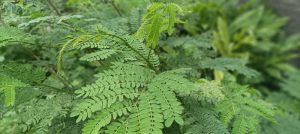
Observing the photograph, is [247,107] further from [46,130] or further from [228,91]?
[46,130]

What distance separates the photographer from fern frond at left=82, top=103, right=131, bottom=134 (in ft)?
4.85

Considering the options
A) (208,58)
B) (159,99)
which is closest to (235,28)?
(208,58)

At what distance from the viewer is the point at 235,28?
17.8 feet

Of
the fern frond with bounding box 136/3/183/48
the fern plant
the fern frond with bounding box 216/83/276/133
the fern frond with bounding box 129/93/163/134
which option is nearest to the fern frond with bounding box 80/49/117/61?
the fern plant

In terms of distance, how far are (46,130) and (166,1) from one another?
2.29ft

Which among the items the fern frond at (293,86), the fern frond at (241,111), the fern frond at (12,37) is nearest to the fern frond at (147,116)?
the fern frond at (241,111)

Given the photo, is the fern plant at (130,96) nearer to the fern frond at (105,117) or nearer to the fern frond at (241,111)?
the fern frond at (105,117)

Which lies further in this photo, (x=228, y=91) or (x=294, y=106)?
(x=294, y=106)

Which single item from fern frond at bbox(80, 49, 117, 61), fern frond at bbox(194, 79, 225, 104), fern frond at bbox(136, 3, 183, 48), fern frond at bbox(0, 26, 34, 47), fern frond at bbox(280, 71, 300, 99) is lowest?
fern frond at bbox(280, 71, 300, 99)

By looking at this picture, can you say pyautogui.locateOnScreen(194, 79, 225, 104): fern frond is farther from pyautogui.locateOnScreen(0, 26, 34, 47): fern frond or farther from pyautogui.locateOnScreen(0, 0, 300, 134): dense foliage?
pyautogui.locateOnScreen(0, 26, 34, 47): fern frond

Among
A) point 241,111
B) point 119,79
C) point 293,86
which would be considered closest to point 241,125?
point 241,111

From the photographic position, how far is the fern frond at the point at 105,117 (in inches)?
58.2

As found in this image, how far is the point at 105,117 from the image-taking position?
4.92 ft

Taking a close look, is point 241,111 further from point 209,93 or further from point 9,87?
point 9,87
